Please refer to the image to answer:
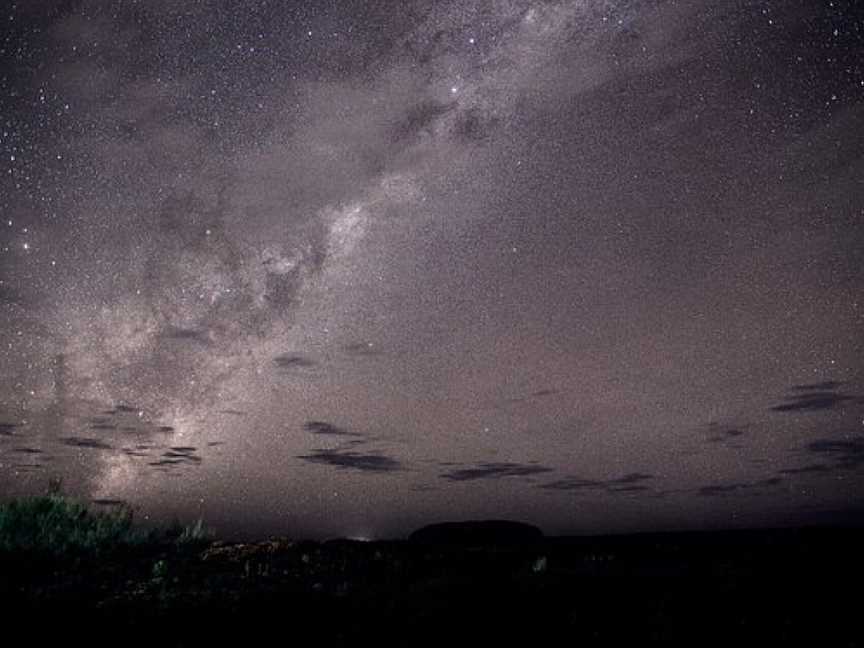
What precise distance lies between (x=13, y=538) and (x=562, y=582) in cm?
982

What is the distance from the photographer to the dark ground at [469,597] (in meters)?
3.79

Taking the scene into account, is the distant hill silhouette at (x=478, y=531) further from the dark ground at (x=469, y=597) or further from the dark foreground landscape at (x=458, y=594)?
the dark ground at (x=469, y=597)

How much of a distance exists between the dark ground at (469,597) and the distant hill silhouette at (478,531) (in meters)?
3.66

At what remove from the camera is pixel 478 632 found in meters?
3.87

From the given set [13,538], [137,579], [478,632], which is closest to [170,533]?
[13,538]

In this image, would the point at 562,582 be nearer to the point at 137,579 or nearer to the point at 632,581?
the point at 632,581

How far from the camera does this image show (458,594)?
4.70 meters

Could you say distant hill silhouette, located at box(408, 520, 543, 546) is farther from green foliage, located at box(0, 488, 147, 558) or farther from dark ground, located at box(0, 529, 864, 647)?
green foliage, located at box(0, 488, 147, 558)

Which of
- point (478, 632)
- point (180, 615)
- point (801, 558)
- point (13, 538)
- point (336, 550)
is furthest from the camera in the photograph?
point (13, 538)

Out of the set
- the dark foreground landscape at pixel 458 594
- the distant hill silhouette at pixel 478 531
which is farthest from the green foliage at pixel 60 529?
the distant hill silhouette at pixel 478 531

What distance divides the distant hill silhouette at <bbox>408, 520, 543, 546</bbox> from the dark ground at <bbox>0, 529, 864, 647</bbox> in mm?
3658

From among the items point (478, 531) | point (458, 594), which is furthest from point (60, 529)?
point (458, 594)

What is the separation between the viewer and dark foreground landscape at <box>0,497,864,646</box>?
382 centimetres

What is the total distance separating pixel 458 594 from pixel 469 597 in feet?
0.46
